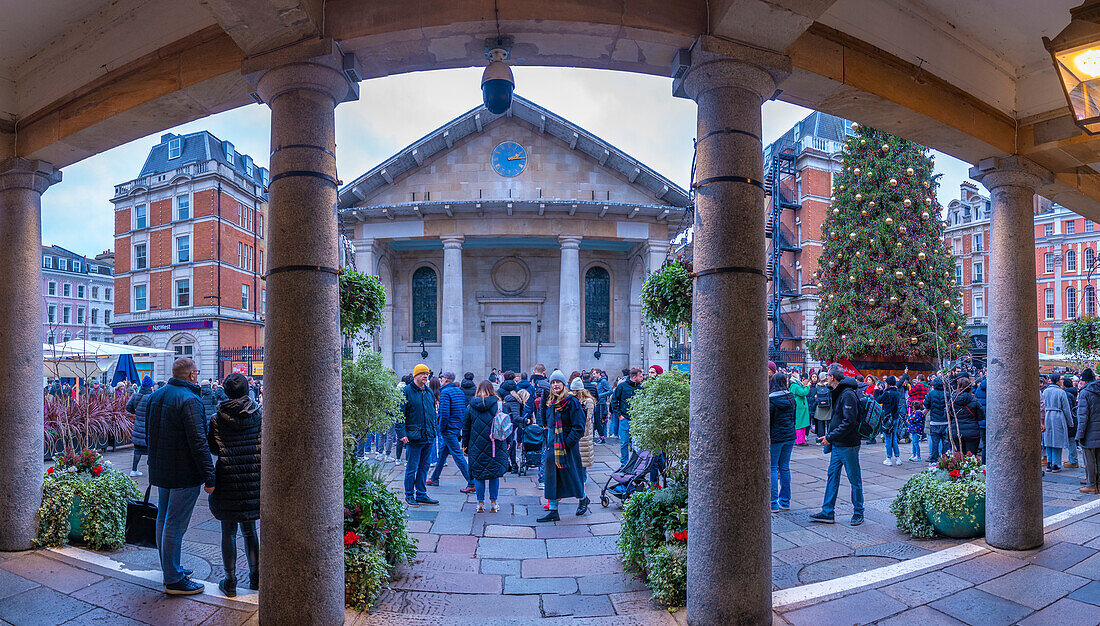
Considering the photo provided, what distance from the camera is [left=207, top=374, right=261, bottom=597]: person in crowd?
4395 mm

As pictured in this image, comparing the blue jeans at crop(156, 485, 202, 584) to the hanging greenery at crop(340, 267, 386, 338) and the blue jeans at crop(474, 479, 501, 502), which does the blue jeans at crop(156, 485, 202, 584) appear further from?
the blue jeans at crop(474, 479, 501, 502)

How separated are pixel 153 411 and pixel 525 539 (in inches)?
146

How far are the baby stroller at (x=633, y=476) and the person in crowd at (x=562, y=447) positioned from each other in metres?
0.66

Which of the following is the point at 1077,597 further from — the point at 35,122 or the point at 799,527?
the point at 35,122

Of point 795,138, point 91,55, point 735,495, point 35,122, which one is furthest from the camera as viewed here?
point 795,138

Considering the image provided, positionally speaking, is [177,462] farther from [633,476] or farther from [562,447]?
[633,476]

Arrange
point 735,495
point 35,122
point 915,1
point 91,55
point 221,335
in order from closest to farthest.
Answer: point 735,495 → point 915,1 → point 91,55 → point 35,122 → point 221,335

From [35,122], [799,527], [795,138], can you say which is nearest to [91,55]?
[35,122]

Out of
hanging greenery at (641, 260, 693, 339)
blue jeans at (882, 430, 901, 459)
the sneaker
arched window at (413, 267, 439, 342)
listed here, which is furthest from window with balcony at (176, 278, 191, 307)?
hanging greenery at (641, 260, 693, 339)

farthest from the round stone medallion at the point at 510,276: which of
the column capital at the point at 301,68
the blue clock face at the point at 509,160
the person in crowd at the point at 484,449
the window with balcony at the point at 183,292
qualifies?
the window with balcony at the point at 183,292

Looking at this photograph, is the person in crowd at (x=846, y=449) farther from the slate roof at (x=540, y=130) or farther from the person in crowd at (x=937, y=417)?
the slate roof at (x=540, y=130)

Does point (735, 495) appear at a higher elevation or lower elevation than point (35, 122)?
lower

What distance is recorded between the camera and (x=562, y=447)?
6.87 m

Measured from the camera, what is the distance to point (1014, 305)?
554 centimetres
